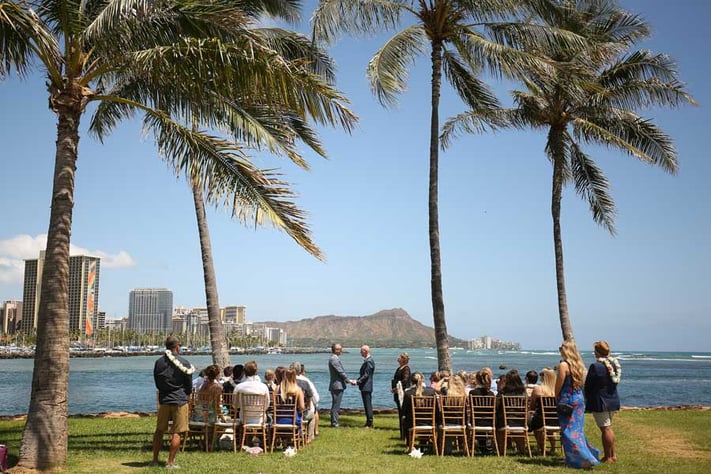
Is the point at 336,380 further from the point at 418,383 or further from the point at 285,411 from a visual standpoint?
the point at 285,411

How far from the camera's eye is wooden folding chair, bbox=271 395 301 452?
437 inches

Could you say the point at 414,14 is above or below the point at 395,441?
above

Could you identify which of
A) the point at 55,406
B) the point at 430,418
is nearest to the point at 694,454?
the point at 430,418

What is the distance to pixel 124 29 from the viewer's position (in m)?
9.27

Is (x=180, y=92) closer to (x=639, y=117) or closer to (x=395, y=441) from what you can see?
(x=395, y=441)

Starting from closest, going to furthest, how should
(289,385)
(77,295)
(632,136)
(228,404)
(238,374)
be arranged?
(289,385) < (228,404) < (238,374) < (632,136) < (77,295)

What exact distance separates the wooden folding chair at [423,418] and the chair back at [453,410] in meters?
0.15

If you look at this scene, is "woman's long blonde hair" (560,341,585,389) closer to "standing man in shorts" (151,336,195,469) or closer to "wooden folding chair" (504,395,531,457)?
"wooden folding chair" (504,395,531,457)

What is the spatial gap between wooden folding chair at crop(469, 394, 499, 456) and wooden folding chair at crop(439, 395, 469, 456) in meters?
0.13

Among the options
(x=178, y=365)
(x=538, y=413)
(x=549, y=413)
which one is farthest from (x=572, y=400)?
(x=178, y=365)

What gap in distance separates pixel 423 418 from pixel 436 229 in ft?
20.4

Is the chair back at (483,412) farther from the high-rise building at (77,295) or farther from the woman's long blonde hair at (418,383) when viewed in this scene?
the high-rise building at (77,295)

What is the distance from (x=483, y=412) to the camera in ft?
36.1

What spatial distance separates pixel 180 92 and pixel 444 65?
930cm
